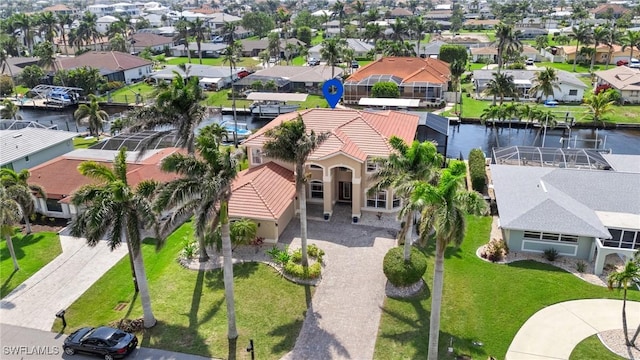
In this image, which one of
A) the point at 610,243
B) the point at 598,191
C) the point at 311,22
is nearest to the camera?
the point at 610,243

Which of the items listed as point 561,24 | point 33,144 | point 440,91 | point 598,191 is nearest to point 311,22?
point 561,24

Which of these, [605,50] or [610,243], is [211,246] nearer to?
[610,243]

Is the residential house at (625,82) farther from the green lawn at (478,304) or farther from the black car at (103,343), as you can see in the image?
the black car at (103,343)

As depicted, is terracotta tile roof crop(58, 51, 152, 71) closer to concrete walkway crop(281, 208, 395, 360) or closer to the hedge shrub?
concrete walkway crop(281, 208, 395, 360)

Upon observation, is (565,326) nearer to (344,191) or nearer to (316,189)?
(344,191)

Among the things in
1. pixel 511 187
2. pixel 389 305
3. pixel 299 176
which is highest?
pixel 299 176

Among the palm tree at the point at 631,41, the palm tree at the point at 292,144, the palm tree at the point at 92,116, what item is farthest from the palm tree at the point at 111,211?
the palm tree at the point at 631,41
